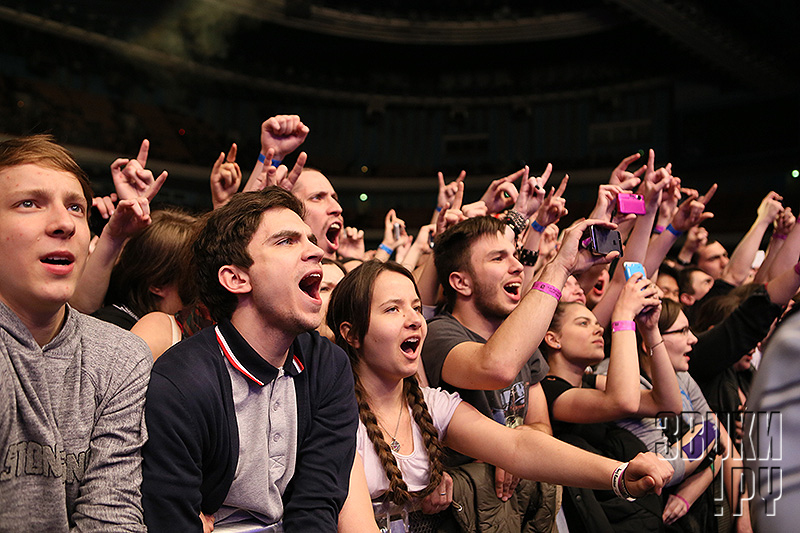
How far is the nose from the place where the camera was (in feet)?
A: 4.08

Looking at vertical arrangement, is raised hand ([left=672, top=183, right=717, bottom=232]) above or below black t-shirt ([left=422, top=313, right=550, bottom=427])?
above

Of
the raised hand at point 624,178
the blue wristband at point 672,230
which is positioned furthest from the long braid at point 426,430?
the blue wristband at point 672,230

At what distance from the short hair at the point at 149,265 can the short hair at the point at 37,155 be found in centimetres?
67

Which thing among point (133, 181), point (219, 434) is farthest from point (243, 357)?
point (133, 181)

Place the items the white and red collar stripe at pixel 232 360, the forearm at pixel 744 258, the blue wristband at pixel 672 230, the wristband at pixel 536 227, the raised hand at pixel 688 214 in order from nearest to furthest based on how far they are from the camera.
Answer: the white and red collar stripe at pixel 232 360, the wristband at pixel 536 227, the blue wristband at pixel 672 230, the raised hand at pixel 688 214, the forearm at pixel 744 258

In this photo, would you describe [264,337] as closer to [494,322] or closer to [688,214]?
[494,322]

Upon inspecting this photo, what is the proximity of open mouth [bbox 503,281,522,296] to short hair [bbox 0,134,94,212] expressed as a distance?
1.40 m

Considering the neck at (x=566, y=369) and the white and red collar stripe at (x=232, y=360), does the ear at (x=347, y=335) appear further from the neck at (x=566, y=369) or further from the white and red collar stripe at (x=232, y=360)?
the neck at (x=566, y=369)

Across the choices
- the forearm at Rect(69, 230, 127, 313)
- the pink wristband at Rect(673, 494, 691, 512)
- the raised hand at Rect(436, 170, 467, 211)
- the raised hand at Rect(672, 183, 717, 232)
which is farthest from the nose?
the raised hand at Rect(672, 183, 717, 232)

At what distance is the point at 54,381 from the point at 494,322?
148 cm

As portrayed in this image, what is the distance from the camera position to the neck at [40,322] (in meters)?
1.21

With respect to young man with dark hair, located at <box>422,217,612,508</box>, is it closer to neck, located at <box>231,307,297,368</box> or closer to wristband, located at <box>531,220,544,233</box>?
wristband, located at <box>531,220,544,233</box>

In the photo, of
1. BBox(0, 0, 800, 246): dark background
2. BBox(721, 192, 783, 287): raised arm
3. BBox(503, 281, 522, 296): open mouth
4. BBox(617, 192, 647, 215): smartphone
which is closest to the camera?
BBox(503, 281, 522, 296): open mouth

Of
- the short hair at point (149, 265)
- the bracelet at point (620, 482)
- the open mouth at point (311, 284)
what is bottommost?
the bracelet at point (620, 482)
